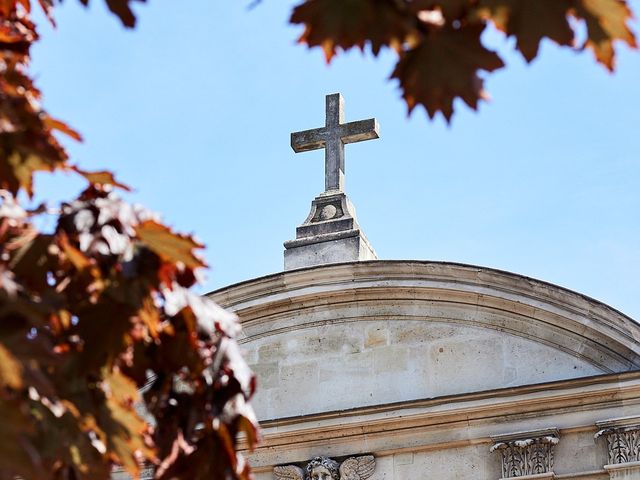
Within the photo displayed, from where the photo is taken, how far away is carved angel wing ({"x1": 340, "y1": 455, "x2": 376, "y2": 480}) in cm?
A: 970

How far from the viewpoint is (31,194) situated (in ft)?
11.1

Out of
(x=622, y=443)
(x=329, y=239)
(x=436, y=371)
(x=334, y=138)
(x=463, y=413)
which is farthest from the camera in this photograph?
(x=334, y=138)

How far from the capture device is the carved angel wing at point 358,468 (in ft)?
31.8

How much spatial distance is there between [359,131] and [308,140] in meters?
0.43

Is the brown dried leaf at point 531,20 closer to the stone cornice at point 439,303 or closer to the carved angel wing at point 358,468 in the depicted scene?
the stone cornice at point 439,303

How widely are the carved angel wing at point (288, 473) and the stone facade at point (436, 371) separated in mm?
47

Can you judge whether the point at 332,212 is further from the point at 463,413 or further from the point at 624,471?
the point at 624,471

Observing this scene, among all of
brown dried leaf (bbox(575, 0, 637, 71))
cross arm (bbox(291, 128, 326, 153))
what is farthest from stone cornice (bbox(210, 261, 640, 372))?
brown dried leaf (bbox(575, 0, 637, 71))

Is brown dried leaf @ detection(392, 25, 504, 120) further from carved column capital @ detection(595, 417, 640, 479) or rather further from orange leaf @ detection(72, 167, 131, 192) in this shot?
carved column capital @ detection(595, 417, 640, 479)

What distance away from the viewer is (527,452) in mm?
9391

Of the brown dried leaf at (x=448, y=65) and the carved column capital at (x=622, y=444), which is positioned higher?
the carved column capital at (x=622, y=444)

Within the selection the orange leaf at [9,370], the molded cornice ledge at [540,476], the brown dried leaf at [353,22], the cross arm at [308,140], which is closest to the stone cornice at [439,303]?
the molded cornice ledge at [540,476]

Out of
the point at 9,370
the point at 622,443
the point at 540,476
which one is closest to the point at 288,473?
the point at 540,476

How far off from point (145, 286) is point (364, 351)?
23.3 feet
